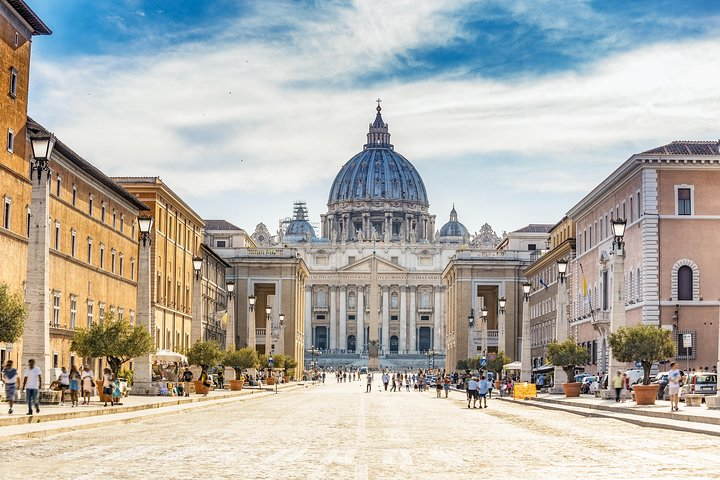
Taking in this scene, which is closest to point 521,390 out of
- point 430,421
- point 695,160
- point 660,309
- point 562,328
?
point 562,328

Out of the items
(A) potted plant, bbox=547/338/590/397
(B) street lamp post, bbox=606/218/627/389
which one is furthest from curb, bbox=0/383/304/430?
(A) potted plant, bbox=547/338/590/397

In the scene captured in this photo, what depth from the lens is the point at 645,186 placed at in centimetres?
7194

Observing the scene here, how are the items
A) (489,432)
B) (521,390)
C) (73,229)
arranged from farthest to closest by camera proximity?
(521,390)
(73,229)
(489,432)

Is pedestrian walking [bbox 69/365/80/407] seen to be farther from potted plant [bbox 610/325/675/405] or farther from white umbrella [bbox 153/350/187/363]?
white umbrella [bbox 153/350/187/363]

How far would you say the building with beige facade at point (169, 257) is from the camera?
285 feet

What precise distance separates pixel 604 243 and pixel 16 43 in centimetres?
4417

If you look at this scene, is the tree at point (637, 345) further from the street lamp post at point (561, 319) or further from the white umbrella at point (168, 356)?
the white umbrella at point (168, 356)

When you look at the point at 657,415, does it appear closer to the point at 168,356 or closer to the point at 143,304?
the point at 143,304

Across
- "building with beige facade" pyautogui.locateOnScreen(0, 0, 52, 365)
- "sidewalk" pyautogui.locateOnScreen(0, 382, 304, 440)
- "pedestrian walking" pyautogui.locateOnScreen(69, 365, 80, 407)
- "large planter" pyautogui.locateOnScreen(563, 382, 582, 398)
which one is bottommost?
"large planter" pyautogui.locateOnScreen(563, 382, 582, 398)

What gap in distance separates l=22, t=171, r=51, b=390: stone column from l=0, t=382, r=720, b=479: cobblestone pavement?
377cm

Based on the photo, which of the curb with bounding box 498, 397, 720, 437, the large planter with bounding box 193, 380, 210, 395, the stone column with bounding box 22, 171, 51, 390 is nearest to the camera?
the curb with bounding box 498, 397, 720, 437

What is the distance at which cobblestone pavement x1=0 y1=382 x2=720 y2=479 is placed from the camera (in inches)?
763

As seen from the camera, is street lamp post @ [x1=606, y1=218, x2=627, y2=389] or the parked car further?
the parked car

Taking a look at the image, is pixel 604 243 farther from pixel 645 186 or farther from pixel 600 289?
pixel 645 186
